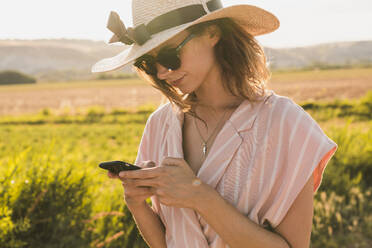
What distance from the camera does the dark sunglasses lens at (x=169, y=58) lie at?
1.62m

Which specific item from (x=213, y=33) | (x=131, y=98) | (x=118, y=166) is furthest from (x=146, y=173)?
(x=131, y=98)

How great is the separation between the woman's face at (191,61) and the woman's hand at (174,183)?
43 centimetres

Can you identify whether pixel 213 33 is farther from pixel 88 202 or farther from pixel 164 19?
pixel 88 202

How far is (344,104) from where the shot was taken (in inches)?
653

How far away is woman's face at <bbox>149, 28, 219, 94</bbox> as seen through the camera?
1627 mm

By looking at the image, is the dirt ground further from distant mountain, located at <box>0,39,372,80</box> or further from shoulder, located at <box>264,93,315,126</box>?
distant mountain, located at <box>0,39,372,80</box>

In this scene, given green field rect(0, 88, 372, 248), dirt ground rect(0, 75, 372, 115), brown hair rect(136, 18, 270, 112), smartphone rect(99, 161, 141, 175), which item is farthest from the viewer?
dirt ground rect(0, 75, 372, 115)

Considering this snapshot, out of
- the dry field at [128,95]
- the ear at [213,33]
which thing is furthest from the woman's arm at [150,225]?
the dry field at [128,95]

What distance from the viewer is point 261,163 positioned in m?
1.52

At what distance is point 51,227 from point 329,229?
294 cm

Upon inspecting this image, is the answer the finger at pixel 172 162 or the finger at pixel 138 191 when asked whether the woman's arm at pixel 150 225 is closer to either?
the finger at pixel 138 191

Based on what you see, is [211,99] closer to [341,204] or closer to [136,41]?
[136,41]

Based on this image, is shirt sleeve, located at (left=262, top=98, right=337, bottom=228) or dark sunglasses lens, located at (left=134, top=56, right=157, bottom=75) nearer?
shirt sleeve, located at (left=262, top=98, right=337, bottom=228)

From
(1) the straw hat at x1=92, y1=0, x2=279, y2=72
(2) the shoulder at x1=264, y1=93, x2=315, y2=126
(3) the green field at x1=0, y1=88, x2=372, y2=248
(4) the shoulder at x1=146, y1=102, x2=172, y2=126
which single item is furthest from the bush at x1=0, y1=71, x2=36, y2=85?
(2) the shoulder at x1=264, y1=93, x2=315, y2=126
